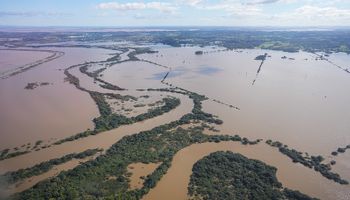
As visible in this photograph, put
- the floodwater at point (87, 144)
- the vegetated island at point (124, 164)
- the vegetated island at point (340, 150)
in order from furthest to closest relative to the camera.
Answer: the vegetated island at point (340, 150) < the floodwater at point (87, 144) < the vegetated island at point (124, 164)

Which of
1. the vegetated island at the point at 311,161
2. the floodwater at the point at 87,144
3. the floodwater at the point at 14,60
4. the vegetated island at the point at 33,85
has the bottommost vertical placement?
the floodwater at the point at 14,60

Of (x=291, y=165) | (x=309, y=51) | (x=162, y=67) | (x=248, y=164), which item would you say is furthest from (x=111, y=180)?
(x=309, y=51)

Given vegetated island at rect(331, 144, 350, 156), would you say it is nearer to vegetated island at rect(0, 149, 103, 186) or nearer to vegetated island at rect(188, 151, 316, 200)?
vegetated island at rect(188, 151, 316, 200)

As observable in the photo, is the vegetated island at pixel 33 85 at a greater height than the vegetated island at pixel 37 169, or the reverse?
the vegetated island at pixel 37 169

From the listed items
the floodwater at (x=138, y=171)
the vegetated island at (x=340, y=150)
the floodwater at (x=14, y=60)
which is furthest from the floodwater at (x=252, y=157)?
the floodwater at (x=14, y=60)

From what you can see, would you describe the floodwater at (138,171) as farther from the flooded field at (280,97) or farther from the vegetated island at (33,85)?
the vegetated island at (33,85)

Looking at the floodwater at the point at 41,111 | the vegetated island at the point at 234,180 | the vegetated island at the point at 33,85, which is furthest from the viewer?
the vegetated island at the point at 33,85

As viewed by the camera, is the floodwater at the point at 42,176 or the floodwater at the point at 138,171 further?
the floodwater at the point at 138,171

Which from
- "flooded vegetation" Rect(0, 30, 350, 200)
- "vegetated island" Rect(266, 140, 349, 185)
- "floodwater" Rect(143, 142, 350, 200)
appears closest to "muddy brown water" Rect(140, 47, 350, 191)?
"flooded vegetation" Rect(0, 30, 350, 200)
